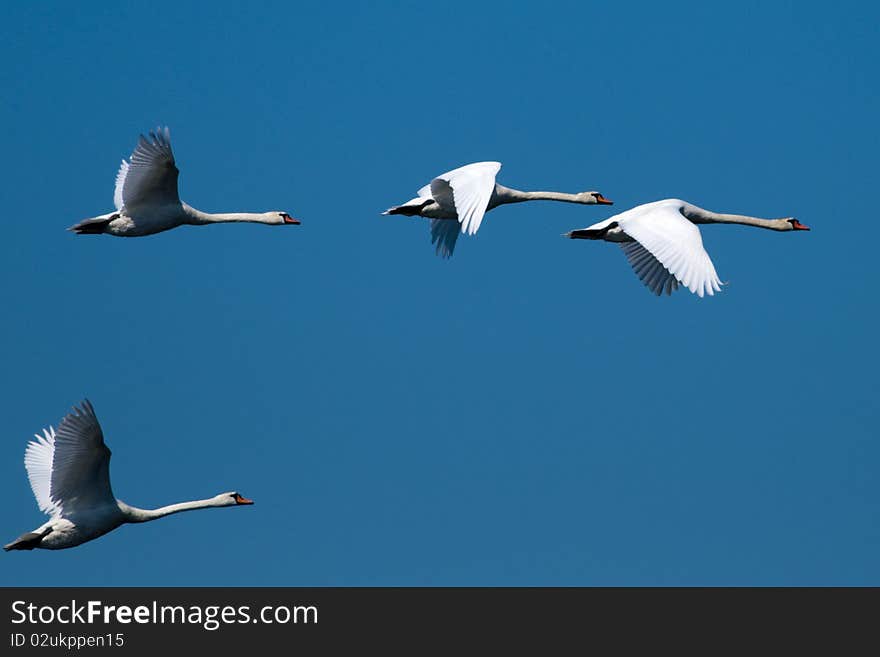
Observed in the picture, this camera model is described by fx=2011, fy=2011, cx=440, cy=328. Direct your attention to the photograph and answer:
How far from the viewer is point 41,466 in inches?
1442

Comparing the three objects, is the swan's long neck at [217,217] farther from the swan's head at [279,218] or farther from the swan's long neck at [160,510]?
the swan's long neck at [160,510]

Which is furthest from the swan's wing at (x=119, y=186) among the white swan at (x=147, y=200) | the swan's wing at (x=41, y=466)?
the swan's wing at (x=41, y=466)

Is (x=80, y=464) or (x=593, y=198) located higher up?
(x=593, y=198)

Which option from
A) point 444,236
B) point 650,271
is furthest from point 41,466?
point 650,271

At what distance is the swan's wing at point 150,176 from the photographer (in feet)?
113

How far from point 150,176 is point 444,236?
6720 millimetres

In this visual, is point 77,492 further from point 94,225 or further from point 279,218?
point 279,218

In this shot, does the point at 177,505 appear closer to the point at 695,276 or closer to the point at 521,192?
the point at 521,192

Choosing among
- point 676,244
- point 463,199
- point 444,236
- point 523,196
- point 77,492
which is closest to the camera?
point 676,244

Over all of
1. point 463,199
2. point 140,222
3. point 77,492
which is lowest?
point 77,492

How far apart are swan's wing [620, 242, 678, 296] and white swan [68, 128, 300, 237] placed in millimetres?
7758

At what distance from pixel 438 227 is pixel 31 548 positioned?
1021 centimetres

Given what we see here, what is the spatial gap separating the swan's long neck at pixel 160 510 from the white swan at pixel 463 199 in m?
6.28
